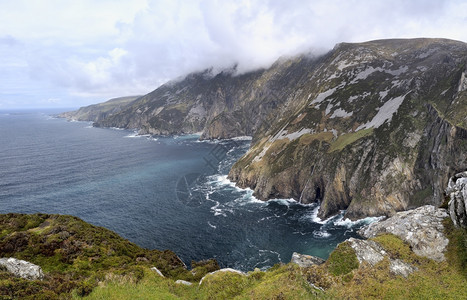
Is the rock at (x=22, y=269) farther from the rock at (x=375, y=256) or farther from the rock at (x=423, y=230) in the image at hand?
the rock at (x=423, y=230)

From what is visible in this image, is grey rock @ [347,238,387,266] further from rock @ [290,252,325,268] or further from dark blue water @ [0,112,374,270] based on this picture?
dark blue water @ [0,112,374,270]

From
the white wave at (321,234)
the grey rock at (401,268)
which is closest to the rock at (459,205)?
the grey rock at (401,268)

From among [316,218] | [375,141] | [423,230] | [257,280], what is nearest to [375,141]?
[375,141]

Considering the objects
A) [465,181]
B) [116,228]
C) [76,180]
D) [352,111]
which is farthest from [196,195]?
[465,181]

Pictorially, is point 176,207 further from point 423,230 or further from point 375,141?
point 423,230

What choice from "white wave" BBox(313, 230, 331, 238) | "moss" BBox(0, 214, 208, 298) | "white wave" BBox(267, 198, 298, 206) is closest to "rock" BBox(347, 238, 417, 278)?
"moss" BBox(0, 214, 208, 298)

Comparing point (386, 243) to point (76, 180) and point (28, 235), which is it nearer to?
point (28, 235)
